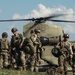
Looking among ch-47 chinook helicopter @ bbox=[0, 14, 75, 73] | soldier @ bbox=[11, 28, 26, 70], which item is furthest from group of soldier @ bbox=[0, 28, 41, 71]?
ch-47 chinook helicopter @ bbox=[0, 14, 75, 73]

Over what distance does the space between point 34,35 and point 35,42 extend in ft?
0.90

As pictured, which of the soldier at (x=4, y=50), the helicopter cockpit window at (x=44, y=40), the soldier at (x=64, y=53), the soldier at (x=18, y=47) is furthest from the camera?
the helicopter cockpit window at (x=44, y=40)

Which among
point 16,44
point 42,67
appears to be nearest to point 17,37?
point 16,44

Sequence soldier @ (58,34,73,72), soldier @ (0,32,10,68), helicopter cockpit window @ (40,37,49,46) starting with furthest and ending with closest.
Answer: helicopter cockpit window @ (40,37,49,46), soldier @ (0,32,10,68), soldier @ (58,34,73,72)

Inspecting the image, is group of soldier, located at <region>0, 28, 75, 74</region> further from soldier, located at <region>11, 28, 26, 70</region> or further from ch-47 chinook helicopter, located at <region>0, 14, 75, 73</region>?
ch-47 chinook helicopter, located at <region>0, 14, 75, 73</region>

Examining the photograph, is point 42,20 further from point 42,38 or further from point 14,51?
point 14,51

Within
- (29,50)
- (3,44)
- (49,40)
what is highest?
(49,40)

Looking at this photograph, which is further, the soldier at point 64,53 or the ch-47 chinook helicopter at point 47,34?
the ch-47 chinook helicopter at point 47,34

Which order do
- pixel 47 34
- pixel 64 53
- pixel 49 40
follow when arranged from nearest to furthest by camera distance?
pixel 64 53 → pixel 49 40 → pixel 47 34

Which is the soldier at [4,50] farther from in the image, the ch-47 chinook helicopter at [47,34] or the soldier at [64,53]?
the ch-47 chinook helicopter at [47,34]

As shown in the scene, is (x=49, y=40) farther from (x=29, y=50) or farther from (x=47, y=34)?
(x=29, y=50)

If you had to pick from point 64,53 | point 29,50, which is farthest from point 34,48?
point 64,53

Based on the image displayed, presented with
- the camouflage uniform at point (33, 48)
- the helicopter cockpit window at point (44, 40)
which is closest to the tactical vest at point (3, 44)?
the camouflage uniform at point (33, 48)

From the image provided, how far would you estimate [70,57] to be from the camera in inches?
613
